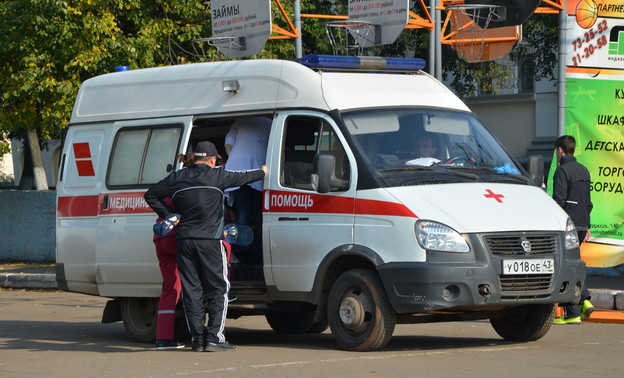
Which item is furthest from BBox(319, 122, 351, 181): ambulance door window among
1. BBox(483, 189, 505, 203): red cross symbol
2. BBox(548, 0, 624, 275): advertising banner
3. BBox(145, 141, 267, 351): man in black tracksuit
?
BBox(548, 0, 624, 275): advertising banner

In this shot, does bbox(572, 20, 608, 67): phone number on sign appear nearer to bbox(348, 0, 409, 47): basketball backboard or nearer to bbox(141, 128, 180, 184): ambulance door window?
bbox(348, 0, 409, 47): basketball backboard

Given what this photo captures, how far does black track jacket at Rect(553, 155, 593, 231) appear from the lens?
12.3 m

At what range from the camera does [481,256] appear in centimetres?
899

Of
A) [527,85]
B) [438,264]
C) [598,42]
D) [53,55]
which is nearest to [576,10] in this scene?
[598,42]

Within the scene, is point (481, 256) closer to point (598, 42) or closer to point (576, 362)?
point (576, 362)

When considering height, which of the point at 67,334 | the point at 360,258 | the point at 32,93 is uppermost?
the point at 32,93

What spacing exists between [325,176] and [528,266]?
1.80m

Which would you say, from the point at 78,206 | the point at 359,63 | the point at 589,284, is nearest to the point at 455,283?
the point at 359,63

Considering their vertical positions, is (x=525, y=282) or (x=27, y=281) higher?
(x=525, y=282)

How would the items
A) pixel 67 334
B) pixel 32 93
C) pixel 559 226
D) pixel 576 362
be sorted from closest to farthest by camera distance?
pixel 576 362, pixel 559 226, pixel 67 334, pixel 32 93

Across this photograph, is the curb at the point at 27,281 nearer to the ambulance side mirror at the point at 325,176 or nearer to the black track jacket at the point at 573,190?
the black track jacket at the point at 573,190

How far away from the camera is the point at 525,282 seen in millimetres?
9195

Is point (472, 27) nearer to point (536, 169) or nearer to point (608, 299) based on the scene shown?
point (608, 299)

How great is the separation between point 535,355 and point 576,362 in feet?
1.58
